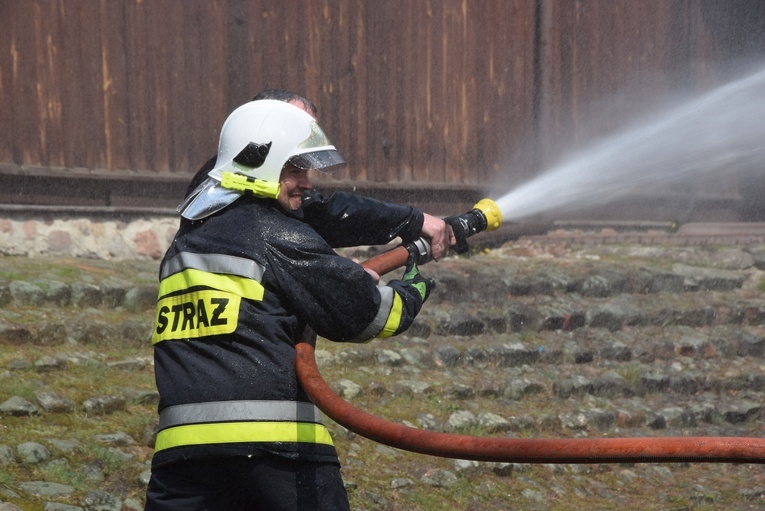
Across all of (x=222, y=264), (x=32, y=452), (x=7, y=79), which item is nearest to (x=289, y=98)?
(x=222, y=264)

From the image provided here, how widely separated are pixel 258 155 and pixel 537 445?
1.23 meters

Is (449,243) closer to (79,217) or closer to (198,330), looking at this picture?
(198,330)

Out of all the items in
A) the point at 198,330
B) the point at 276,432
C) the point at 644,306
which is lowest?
the point at 644,306

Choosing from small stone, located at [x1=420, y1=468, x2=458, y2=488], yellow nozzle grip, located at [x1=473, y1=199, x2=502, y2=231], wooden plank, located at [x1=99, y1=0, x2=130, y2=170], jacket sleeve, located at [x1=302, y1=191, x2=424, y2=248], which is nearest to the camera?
jacket sleeve, located at [x1=302, y1=191, x2=424, y2=248]

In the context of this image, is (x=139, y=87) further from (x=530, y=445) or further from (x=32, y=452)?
(x=530, y=445)

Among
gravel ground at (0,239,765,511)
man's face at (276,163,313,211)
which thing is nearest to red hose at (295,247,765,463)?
man's face at (276,163,313,211)

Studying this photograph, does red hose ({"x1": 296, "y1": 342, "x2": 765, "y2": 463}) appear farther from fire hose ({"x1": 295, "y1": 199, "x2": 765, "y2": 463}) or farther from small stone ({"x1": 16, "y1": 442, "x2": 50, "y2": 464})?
small stone ({"x1": 16, "y1": 442, "x2": 50, "y2": 464})

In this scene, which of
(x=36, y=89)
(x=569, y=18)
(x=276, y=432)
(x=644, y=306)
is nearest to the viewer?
(x=276, y=432)

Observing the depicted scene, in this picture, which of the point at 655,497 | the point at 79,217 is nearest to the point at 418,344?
the point at 655,497

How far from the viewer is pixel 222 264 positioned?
3104 millimetres

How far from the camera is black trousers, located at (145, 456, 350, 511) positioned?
3.04 metres

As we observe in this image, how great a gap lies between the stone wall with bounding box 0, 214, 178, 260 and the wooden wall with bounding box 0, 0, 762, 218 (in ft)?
0.94

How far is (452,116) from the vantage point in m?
10.1

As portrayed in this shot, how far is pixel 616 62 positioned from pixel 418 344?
5497mm
